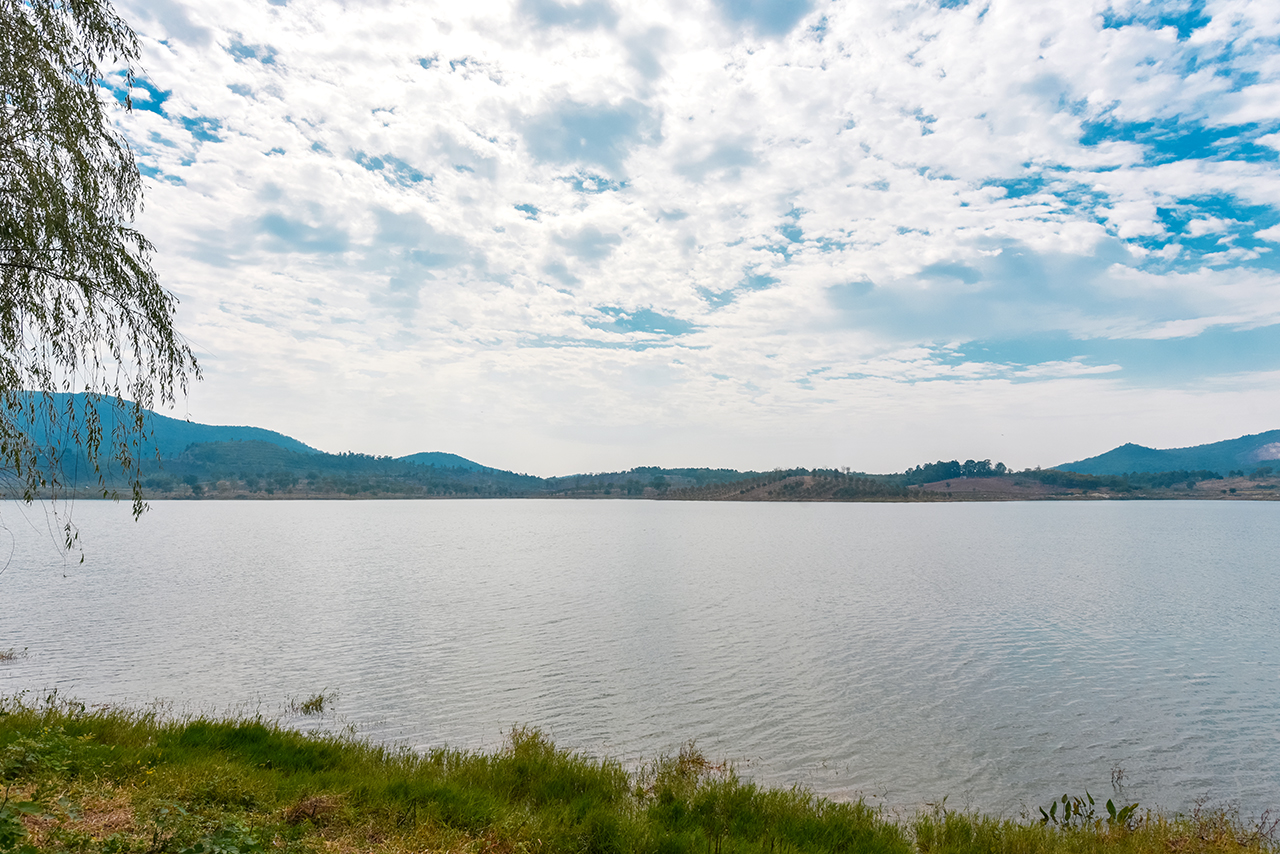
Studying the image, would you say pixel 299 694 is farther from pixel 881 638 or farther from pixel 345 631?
pixel 881 638

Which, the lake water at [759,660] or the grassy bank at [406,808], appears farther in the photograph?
the lake water at [759,660]

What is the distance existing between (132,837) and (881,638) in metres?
29.7

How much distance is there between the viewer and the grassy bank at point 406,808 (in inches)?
334

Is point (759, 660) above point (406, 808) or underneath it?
underneath

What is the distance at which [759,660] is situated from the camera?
27.3 metres

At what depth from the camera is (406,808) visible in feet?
35.1

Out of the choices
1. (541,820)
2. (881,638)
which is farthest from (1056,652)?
(541,820)

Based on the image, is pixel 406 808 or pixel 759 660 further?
pixel 759 660

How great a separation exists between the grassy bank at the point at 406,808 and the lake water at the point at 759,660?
3.26 m

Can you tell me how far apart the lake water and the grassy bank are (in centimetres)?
326

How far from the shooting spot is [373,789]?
11305mm

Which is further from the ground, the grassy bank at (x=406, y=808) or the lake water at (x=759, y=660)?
the grassy bank at (x=406, y=808)

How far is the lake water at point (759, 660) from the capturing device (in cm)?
1781

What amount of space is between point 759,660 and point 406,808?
1907 centimetres
